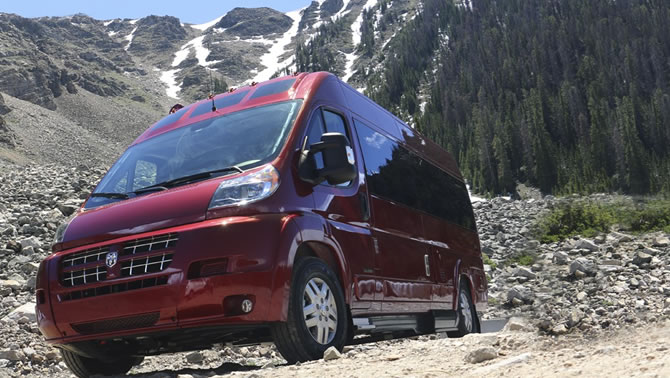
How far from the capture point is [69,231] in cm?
507

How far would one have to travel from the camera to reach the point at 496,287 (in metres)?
16.1

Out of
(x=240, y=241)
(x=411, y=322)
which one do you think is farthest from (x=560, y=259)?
(x=240, y=241)

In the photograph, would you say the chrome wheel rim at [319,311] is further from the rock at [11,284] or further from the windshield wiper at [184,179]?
the rock at [11,284]

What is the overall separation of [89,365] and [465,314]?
5.63m

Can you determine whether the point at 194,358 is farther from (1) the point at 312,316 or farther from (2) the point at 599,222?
(2) the point at 599,222

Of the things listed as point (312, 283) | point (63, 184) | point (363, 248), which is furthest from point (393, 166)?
point (63, 184)

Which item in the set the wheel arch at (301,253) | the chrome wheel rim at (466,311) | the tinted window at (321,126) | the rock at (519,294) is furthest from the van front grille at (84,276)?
the rock at (519,294)

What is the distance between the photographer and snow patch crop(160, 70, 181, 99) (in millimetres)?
173250

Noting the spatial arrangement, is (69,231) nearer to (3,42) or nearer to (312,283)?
(312,283)

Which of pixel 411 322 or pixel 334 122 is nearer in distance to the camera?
pixel 334 122

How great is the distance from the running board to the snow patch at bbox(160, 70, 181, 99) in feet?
556

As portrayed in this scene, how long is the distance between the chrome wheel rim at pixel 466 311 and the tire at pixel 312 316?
430 centimetres

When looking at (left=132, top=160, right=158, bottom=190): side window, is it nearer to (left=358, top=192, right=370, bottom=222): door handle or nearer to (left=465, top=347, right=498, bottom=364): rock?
(left=358, top=192, right=370, bottom=222): door handle

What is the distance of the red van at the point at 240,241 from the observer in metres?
4.32
